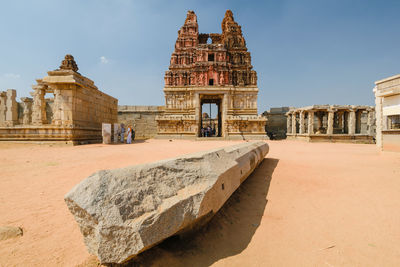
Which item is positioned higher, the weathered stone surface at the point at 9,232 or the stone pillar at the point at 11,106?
the stone pillar at the point at 11,106

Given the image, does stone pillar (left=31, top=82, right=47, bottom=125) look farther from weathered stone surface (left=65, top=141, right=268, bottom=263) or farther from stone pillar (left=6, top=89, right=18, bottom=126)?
weathered stone surface (left=65, top=141, right=268, bottom=263)

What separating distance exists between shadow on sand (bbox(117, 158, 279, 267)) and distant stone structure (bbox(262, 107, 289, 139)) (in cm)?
1918

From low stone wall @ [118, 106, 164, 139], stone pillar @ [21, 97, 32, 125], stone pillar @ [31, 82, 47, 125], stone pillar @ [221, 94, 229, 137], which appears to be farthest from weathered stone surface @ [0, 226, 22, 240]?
stone pillar @ [21, 97, 32, 125]

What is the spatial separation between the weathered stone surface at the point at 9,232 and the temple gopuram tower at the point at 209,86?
1486 centimetres

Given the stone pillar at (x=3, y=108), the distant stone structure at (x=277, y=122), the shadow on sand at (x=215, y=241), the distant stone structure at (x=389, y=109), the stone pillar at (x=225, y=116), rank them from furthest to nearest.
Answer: the distant stone structure at (x=277, y=122)
the stone pillar at (x=225, y=116)
the stone pillar at (x=3, y=108)
the distant stone structure at (x=389, y=109)
the shadow on sand at (x=215, y=241)

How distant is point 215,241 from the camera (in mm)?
1584

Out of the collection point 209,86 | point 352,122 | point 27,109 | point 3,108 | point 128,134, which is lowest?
point 128,134

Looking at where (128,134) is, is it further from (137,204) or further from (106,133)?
(137,204)

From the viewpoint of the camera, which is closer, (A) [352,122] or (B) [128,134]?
(B) [128,134]

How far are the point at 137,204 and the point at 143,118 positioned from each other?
20.3m

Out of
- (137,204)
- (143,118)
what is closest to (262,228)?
(137,204)

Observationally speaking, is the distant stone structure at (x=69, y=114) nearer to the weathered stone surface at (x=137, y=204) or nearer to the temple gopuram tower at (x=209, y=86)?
the temple gopuram tower at (x=209, y=86)

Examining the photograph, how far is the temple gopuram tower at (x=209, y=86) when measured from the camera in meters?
16.6

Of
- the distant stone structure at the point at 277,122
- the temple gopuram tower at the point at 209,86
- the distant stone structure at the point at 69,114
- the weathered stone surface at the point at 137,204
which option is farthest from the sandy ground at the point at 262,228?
the distant stone structure at the point at 277,122
